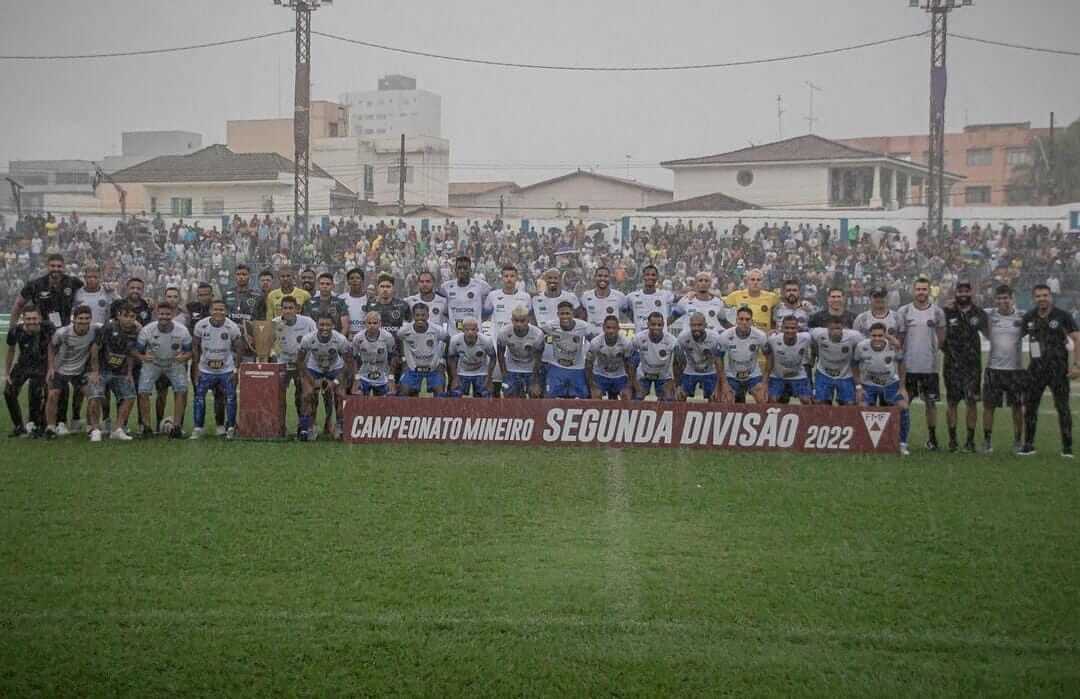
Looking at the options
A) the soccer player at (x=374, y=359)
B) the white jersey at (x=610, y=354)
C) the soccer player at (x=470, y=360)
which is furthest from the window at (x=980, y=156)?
the soccer player at (x=374, y=359)

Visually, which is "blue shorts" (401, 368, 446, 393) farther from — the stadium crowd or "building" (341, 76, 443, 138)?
"building" (341, 76, 443, 138)

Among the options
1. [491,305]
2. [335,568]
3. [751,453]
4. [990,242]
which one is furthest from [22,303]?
[990,242]

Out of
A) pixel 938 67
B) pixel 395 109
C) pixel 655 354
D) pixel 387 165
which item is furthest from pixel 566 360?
pixel 395 109

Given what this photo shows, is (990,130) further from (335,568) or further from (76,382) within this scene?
(335,568)

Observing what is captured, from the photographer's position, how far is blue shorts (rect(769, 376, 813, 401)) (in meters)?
13.7

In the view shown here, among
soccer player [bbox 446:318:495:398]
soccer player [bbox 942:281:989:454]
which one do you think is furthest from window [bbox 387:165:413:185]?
soccer player [bbox 942:281:989:454]

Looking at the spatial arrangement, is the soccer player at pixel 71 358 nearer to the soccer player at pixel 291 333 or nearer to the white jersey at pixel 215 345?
the white jersey at pixel 215 345

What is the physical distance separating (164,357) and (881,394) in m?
8.67

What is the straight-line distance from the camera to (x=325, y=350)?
13641 mm

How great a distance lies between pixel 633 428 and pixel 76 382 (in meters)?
6.72

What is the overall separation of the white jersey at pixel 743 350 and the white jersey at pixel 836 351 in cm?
65

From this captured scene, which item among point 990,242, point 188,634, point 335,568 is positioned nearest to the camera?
point 188,634

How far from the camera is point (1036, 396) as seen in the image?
1326cm

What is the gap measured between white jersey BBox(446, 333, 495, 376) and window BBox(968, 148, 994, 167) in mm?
41019
